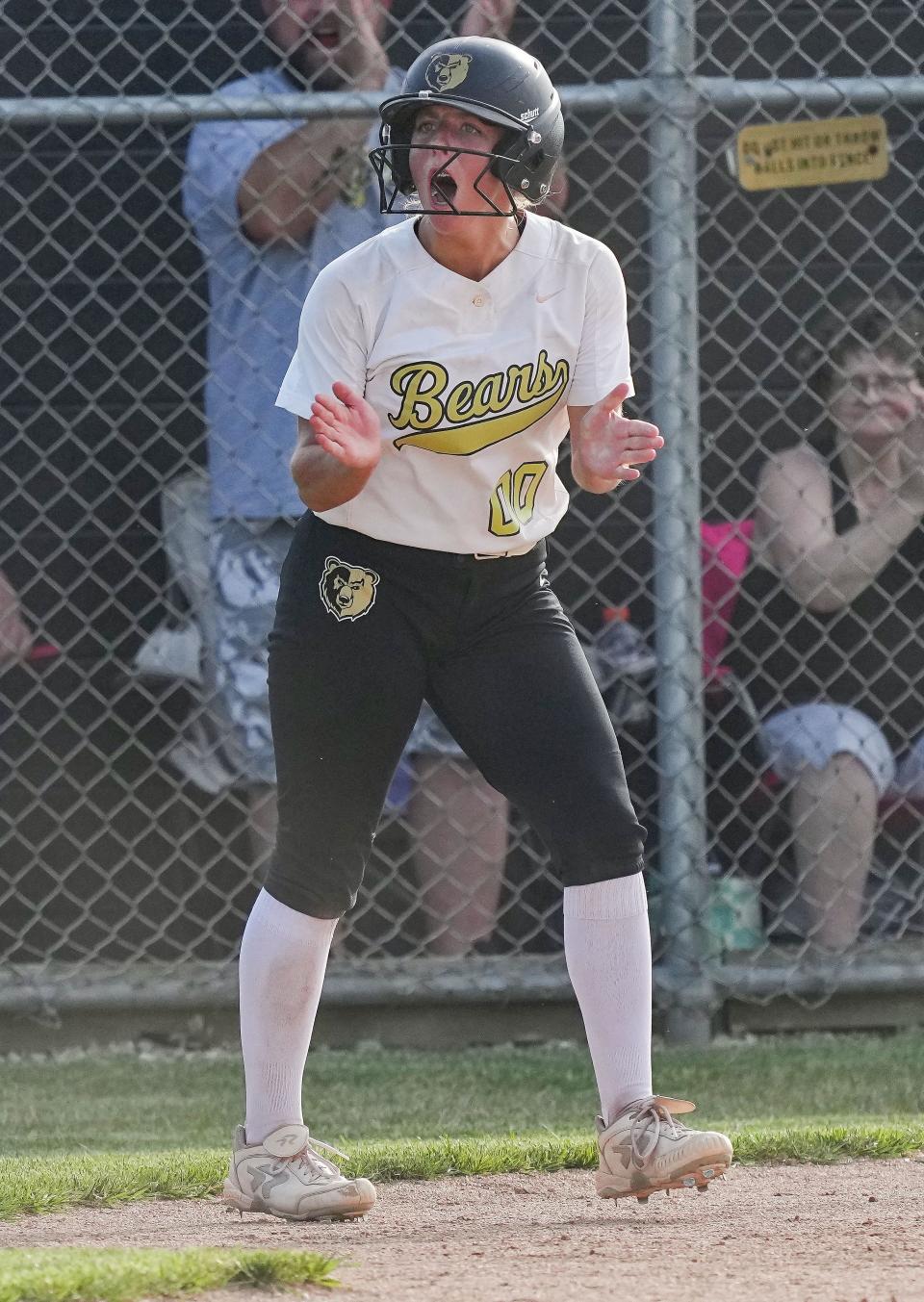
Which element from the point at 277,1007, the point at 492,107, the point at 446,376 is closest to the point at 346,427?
the point at 446,376

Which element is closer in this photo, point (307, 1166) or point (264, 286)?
point (307, 1166)

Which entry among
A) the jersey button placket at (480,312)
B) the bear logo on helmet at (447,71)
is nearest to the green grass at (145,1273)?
the jersey button placket at (480,312)

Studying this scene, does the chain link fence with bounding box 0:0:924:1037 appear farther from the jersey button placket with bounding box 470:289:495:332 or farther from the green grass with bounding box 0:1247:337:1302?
the green grass with bounding box 0:1247:337:1302

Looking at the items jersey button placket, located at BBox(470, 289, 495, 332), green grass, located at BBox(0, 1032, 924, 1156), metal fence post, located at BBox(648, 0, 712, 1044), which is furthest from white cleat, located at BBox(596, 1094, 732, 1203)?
metal fence post, located at BBox(648, 0, 712, 1044)

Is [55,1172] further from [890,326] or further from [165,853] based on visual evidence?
[890,326]

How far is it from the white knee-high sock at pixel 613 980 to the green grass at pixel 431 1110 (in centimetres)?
55

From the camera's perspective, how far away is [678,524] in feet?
14.7

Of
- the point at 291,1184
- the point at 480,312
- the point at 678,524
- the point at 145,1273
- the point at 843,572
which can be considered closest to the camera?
the point at 145,1273

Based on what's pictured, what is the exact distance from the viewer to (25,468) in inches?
217

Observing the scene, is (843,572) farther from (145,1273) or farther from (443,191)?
(145,1273)

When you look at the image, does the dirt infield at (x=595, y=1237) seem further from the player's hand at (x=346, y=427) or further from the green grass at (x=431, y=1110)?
the player's hand at (x=346, y=427)

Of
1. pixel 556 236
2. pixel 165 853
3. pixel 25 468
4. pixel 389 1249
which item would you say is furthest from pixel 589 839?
pixel 25 468

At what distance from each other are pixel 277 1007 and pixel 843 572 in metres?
2.43

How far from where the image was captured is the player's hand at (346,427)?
2615mm
